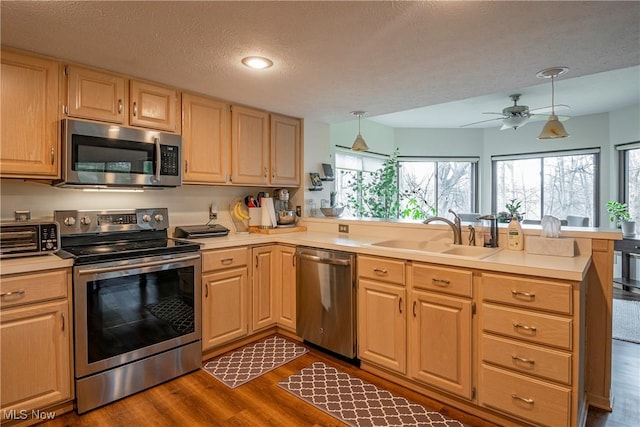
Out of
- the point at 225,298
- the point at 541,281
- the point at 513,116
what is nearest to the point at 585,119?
the point at 513,116

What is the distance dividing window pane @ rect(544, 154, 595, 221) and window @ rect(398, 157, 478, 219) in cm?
113

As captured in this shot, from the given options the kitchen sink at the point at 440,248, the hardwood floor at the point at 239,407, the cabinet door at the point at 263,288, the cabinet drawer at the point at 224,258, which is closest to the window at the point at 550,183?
the kitchen sink at the point at 440,248

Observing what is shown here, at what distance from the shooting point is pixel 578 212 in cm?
564

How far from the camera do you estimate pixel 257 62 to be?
2184 millimetres

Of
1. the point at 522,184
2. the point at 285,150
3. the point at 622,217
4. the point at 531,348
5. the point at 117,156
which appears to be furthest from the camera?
the point at 522,184

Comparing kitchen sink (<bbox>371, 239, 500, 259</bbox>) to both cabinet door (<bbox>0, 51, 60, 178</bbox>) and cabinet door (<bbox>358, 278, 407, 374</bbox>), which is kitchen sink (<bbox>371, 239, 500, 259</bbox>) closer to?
cabinet door (<bbox>358, 278, 407, 374</bbox>)

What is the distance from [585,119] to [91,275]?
21.7 feet

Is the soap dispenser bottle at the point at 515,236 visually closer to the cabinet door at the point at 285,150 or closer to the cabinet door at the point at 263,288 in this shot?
the cabinet door at the point at 263,288

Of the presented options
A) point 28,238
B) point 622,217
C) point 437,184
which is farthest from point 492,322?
point 437,184

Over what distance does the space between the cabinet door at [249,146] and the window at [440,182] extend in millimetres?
3669

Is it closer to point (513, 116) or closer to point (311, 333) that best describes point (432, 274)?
point (311, 333)

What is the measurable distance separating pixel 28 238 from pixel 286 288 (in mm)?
1765

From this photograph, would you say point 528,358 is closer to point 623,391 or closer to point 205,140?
point 623,391

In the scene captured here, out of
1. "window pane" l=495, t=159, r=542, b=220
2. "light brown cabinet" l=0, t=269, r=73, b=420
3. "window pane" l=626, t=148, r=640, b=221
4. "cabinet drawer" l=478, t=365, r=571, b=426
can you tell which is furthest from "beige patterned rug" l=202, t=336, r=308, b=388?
"window pane" l=626, t=148, r=640, b=221
